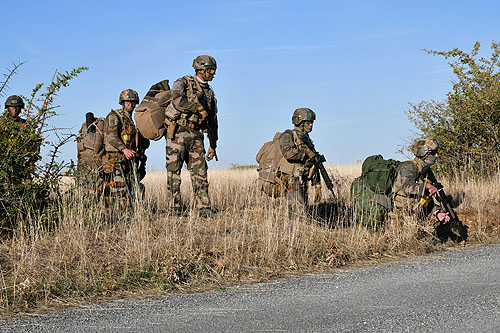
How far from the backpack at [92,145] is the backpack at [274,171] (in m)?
2.59

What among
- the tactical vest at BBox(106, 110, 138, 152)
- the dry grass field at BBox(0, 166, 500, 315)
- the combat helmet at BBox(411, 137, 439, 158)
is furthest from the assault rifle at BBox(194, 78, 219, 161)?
the combat helmet at BBox(411, 137, 439, 158)

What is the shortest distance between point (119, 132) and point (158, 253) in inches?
148

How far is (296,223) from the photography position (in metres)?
7.78

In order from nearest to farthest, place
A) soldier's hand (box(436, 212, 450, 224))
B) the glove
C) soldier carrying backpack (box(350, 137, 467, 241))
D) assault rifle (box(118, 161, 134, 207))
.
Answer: soldier's hand (box(436, 212, 450, 224))
soldier carrying backpack (box(350, 137, 467, 241))
the glove
assault rifle (box(118, 161, 134, 207))

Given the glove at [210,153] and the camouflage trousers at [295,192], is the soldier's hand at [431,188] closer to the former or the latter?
the camouflage trousers at [295,192]

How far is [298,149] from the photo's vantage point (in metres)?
8.92

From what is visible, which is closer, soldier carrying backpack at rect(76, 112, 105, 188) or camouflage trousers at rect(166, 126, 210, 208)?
camouflage trousers at rect(166, 126, 210, 208)

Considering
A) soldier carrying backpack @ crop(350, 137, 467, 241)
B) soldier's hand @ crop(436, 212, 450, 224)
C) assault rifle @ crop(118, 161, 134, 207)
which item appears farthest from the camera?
assault rifle @ crop(118, 161, 134, 207)

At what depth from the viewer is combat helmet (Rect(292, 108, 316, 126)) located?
9000 mm

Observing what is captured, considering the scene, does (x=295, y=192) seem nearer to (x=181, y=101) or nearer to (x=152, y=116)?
(x=181, y=101)

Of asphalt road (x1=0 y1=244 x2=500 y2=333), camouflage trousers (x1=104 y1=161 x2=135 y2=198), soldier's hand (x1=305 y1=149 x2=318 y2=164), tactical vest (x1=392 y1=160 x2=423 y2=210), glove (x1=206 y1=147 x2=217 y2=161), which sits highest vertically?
glove (x1=206 y1=147 x2=217 y2=161)

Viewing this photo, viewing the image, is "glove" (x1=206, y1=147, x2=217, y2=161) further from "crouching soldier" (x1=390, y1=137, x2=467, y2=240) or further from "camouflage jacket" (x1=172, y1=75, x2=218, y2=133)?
"crouching soldier" (x1=390, y1=137, x2=467, y2=240)

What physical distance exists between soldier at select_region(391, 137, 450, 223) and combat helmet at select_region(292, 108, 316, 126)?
1.48m

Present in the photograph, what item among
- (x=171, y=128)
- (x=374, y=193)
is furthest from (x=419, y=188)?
(x=171, y=128)
